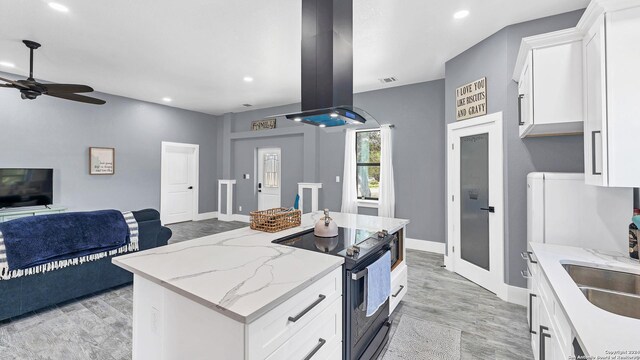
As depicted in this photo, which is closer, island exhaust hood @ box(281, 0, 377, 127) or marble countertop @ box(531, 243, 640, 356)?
marble countertop @ box(531, 243, 640, 356)

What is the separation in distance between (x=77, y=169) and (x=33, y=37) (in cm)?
262

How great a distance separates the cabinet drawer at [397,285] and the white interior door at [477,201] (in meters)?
1.22

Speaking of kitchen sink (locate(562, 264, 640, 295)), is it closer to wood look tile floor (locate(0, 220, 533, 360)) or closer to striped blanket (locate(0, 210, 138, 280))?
wood look tile floor (locate(0, 220, 533, 360))

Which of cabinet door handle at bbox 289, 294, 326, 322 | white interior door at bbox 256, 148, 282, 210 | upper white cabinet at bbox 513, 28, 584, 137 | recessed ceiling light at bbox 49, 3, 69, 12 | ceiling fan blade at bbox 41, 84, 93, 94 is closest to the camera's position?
cabinet door handle at bbox 289, 294, 326, 322

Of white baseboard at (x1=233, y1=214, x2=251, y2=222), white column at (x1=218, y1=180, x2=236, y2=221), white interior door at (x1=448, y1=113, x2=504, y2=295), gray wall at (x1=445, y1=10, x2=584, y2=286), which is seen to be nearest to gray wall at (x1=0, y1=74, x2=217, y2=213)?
white column at (x1=218, y1=180, x2=236, y2=221)

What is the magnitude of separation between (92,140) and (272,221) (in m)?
5.18

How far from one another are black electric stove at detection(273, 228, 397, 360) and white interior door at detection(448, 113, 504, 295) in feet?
5.64

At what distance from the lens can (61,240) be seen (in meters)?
2.39

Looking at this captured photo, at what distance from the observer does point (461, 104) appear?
3.37m

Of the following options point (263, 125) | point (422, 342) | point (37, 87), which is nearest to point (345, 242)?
point (422, 342)

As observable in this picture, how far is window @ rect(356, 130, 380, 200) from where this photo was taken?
496 centimetres

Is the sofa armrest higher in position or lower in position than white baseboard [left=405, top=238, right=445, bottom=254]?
higher

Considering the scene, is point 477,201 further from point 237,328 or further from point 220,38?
point 220,38

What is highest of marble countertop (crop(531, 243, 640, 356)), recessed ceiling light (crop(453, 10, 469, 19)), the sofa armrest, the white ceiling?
the white ceiling
